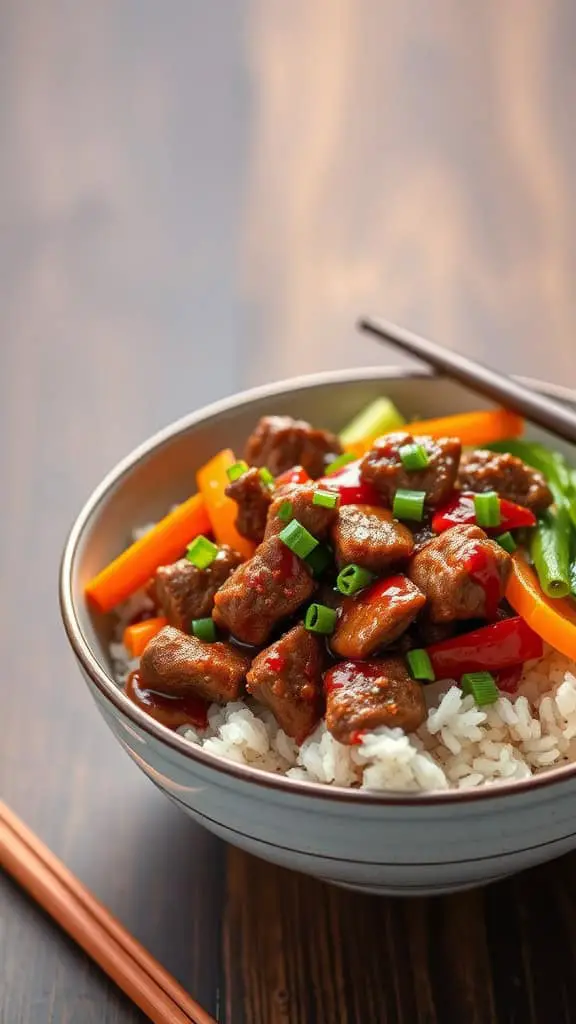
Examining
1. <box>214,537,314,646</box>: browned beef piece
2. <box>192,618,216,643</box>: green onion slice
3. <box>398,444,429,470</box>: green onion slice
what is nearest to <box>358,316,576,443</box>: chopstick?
<box>398,444,429,470</box>: green onion slice

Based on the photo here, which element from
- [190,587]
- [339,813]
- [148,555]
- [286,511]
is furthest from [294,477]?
[339,813]

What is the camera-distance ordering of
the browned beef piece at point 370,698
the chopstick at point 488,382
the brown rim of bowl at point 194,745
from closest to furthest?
1. the brown rim of bowl at point 194,745
2. the browned beef piece at point 370,698
3. the chopstick at point 488,382

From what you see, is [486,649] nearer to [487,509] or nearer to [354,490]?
[487,509]

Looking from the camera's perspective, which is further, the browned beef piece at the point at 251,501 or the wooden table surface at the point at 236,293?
the browned beef piece at the point at 251,501

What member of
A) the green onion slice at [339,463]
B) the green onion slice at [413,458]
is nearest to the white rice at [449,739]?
the green onion slice at [413,458]

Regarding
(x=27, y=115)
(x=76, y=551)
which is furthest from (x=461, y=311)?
(x=27, y=115)

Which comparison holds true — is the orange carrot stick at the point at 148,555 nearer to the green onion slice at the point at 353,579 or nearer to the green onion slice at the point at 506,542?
the green onion slice at the point at 353,579
